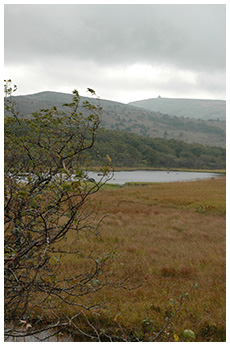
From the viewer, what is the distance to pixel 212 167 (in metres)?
163

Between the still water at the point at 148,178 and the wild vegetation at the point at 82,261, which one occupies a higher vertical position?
the wild vegetation at the point at 82,261

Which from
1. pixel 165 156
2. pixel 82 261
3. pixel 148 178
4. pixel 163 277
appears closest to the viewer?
pixel 163 277

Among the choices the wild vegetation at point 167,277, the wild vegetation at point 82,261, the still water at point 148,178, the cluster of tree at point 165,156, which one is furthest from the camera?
the cluster of tree at point 165,156

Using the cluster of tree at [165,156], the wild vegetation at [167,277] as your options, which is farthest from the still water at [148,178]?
the wild vegetation at [167,277]

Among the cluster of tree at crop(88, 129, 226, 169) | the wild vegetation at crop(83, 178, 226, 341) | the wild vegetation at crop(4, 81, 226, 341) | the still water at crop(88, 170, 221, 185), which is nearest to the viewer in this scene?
the wild vegetation at crop(4, 81, 226, 341)

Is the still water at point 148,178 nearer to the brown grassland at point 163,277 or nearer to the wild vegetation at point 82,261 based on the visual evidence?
the brown grassland at point 163,277

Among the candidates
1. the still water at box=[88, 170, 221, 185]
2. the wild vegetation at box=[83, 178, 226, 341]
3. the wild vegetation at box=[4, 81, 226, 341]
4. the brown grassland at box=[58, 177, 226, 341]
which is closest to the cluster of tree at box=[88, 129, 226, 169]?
the still water at box=[88, 170, 221, 185]

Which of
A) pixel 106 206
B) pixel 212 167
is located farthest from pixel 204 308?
pixel 212 167

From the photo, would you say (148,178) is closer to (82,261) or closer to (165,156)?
(82,261)

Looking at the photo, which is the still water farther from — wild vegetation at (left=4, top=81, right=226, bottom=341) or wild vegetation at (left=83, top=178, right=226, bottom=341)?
wild vegetation at (left=4, top=81, right=226, bottom=341)

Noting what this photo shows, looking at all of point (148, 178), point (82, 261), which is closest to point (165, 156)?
point (148, 178)

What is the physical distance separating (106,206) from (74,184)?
24324 millimetres
